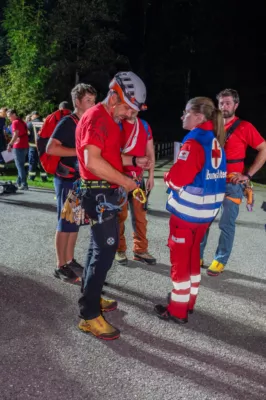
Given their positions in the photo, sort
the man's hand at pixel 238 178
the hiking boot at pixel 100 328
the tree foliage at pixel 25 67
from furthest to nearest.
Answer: the tree foliage at pixel 25 67 < the man's hand at pixel 238 178 < the hiking boot at pixel 100 328

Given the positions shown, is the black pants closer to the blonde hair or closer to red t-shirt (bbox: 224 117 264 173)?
the blonde hair

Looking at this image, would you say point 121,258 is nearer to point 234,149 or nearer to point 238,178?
point 238,178

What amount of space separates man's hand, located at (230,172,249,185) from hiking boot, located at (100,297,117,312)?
1937 mm

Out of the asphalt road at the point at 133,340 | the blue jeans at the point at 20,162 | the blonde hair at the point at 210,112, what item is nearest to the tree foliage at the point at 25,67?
the blue jeans at the point at 20,162

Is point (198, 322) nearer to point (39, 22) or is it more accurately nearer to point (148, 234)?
point (148, 234)

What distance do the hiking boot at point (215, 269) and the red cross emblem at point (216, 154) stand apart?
1.90 meters

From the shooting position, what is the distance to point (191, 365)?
3162 millimetres

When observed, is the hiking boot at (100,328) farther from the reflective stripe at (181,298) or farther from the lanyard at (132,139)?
the lanyard at (132,139)

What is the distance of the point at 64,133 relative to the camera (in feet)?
14.5

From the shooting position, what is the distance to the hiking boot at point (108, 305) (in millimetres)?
4043

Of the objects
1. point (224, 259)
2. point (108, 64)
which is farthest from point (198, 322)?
point (108, 64)

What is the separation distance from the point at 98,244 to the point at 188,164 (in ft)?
3.15

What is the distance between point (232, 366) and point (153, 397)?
2.37 feet

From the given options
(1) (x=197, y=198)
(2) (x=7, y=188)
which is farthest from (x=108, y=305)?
(2) (x=7, y=188)
